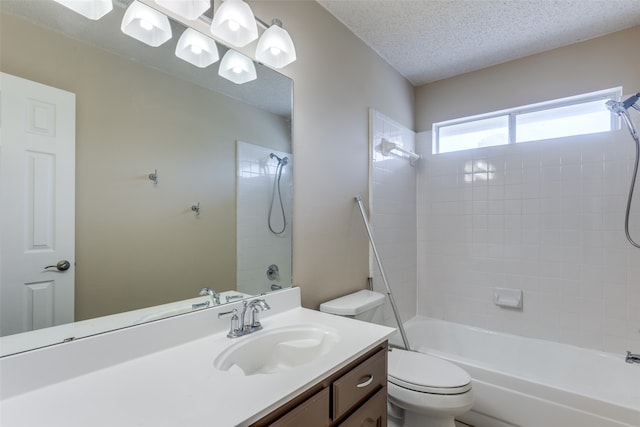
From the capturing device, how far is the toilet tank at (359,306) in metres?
1.65

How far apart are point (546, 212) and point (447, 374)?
150 centimetres

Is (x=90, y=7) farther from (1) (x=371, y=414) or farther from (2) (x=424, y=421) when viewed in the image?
(2) (x=424, y=421)

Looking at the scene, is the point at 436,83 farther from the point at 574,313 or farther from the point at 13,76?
the point at 13,76

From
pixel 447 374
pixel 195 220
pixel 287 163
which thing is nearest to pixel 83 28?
pixel 195 220

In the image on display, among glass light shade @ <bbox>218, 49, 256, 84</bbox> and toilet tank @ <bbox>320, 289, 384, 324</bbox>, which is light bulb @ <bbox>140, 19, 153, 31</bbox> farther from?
toilet tank @ <bbox>320, 289, 384, 324</bbox>

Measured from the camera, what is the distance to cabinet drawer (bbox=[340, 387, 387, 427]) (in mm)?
1041

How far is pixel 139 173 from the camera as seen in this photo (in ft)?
3.51

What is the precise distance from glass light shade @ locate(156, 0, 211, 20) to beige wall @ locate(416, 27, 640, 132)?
2.22 m

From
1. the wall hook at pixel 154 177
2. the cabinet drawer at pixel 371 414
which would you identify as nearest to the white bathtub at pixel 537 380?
the cabinet drawer at pixel 371 414

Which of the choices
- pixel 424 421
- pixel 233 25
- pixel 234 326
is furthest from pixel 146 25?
pixel 424 421

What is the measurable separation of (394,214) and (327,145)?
0.96 meters

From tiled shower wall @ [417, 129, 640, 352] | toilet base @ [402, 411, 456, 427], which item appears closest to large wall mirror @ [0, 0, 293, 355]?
toilet base @ [402, 411, 456, 427]

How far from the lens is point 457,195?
8.77ft

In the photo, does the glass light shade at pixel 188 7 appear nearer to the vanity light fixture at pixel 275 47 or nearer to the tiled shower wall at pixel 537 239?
the vanity light fixture at pixel 275 47
